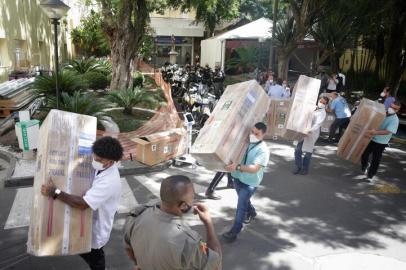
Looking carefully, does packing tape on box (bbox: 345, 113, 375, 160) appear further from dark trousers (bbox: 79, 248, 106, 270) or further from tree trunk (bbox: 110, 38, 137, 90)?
tree trunk (bbox: 110, 38, 137, 90)

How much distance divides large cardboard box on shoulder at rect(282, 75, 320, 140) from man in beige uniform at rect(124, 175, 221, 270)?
13.6 feet

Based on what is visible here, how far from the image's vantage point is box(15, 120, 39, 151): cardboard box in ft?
23.2

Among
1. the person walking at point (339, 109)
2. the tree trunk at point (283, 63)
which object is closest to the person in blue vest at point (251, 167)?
the person walking at point (339, 109)

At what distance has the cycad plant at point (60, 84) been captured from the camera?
953 cm

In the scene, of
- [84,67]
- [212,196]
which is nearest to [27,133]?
[212,196]

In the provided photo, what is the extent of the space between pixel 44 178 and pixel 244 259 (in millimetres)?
2530

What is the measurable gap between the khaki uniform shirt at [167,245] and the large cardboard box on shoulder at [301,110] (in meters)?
4.25

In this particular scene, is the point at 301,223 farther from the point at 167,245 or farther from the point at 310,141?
the point at 167,245

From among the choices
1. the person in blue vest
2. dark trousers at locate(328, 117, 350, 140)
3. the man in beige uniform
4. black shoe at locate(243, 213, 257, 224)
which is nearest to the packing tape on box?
dark trousers at locate(328, 117, 350, 140)

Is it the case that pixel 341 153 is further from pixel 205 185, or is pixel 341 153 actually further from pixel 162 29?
pixel 162 29

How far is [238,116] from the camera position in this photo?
14.1 ft

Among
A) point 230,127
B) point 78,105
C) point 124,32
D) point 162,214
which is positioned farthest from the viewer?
point 124,32

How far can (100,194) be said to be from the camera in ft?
9.70

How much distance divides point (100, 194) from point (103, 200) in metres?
0.06
